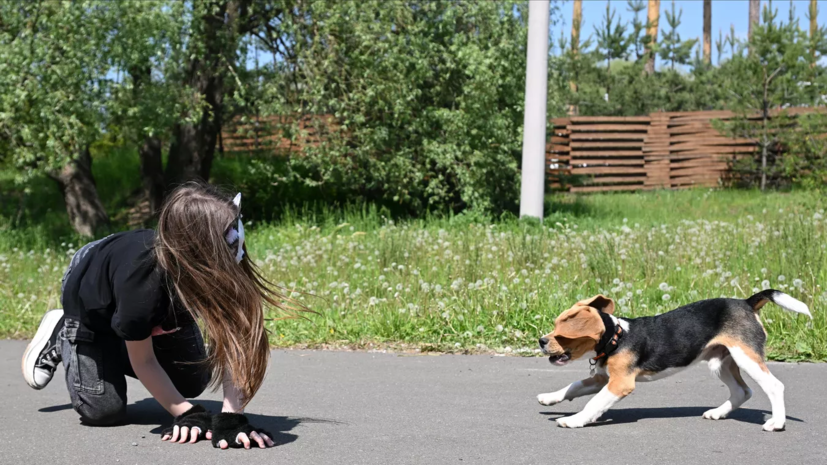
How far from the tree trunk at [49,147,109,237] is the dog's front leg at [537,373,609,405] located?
1333cm

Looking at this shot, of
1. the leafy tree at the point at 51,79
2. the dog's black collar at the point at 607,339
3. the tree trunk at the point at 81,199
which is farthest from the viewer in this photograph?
the tree trunk at the point at 81,199

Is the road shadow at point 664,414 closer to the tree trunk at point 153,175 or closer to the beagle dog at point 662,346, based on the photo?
the beagle dog at point 662,346

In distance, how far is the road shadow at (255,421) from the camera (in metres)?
4.81

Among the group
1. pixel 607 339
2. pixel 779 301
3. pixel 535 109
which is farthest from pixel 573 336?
pixel 535 109

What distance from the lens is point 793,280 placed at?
26.1 feet

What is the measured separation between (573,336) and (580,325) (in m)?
0.07

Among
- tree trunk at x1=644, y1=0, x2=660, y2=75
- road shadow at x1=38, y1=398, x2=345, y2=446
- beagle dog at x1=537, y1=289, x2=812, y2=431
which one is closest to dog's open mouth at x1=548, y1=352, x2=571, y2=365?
beagle dog at x1=537, y1=289, x2=812, y2=431

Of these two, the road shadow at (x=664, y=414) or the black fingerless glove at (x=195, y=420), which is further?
the road shadow at (x=664, y=414)

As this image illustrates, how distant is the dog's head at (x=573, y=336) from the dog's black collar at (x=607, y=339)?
0.05 metres

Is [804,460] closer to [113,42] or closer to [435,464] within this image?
[435,464]

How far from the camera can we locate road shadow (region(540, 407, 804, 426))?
5141mm

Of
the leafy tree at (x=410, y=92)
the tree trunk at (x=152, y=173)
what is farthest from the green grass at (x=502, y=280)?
the tree trunk at (x=152, y=173)

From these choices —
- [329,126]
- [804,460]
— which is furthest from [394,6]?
[804,460]

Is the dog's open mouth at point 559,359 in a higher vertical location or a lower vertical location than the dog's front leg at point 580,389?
higher
